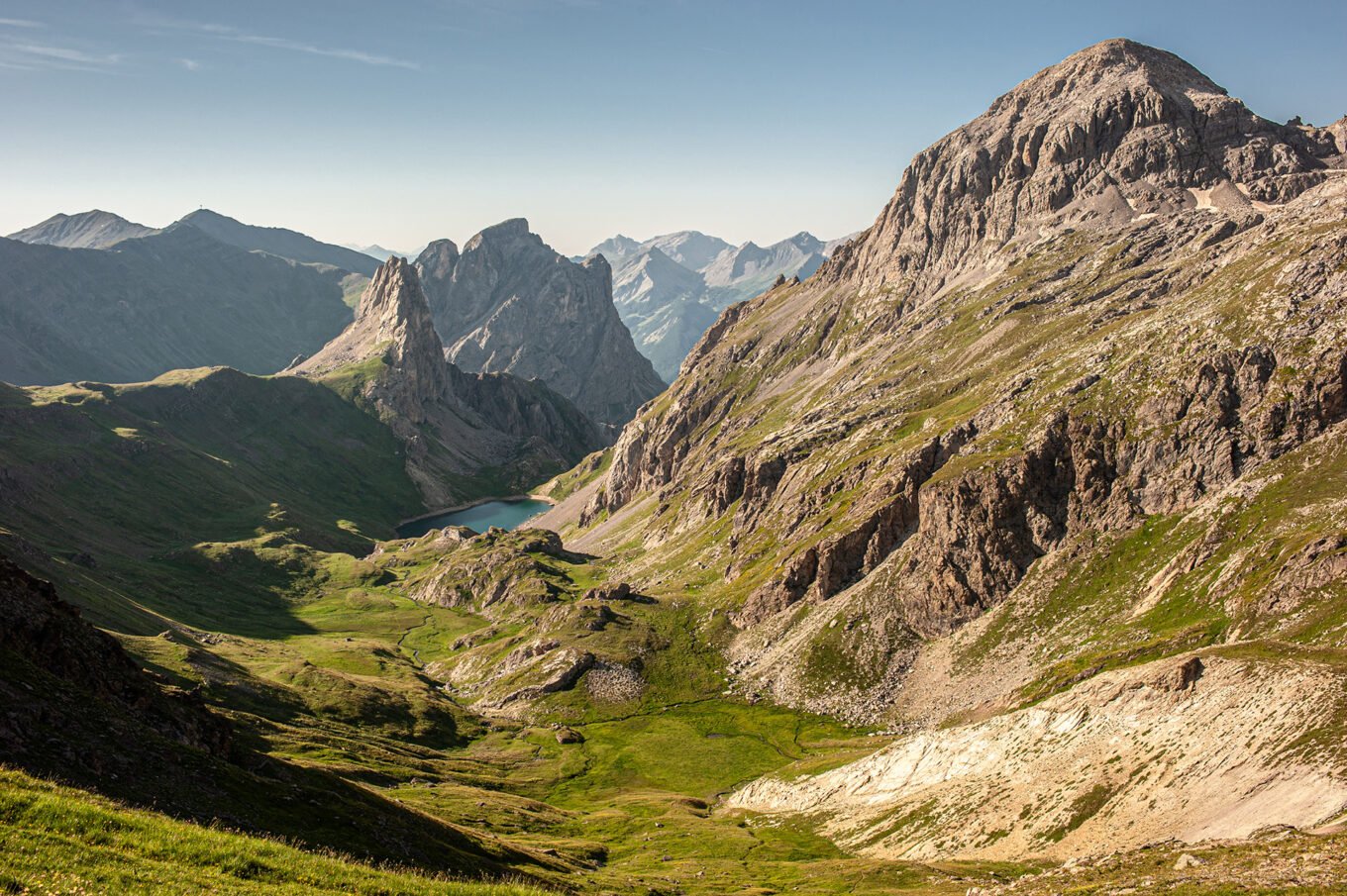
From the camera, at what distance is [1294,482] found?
427 ft

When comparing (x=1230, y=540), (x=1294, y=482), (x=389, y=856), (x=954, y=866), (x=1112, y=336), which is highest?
(x=1112, y=336)

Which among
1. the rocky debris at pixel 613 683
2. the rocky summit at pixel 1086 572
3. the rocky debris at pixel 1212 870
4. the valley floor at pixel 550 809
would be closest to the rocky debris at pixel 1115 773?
the rocky summit at pixel 1086 572

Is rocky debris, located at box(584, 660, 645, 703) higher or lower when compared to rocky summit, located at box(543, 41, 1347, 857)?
lower

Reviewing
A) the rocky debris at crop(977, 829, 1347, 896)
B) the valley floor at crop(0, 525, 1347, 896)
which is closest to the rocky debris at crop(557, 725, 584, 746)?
the valley floor at crop(0, 525, 1347, 896)

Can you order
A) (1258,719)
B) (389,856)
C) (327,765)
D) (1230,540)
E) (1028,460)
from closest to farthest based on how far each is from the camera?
(389,856) → (1258,719) → (327,765) → (1230,540) → (1028,460)

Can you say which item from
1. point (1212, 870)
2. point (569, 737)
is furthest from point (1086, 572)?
point (1212, 870)

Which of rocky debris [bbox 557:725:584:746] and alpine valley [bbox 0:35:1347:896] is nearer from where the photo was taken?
alpine valley [bbox 0:35:1347:896]

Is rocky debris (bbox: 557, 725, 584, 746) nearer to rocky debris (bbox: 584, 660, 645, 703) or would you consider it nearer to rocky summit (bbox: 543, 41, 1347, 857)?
rocky debris (bbox: 584, 660, 645, 703)

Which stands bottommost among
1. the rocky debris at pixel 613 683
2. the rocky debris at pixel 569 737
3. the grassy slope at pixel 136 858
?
the rocky debris at pixel 569 737

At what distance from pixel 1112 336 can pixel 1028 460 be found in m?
49.4

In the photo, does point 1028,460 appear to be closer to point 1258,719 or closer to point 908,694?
point 908,694

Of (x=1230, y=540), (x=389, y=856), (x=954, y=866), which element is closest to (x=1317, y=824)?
(x=954, y=866)

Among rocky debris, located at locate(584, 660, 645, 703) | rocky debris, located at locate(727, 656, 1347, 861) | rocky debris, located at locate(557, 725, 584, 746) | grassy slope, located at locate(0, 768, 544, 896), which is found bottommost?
rocky debris, located at locate(557, 725, 584, 746)

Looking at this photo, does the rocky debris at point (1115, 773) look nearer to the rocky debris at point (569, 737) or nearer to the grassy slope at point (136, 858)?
the grassy slope at point (136, 858)
